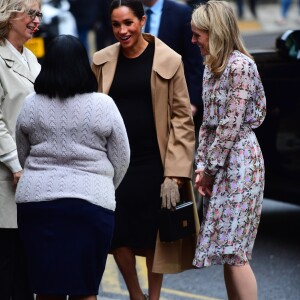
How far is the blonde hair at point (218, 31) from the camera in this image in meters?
5.52

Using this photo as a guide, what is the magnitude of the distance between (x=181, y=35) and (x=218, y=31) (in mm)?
2064

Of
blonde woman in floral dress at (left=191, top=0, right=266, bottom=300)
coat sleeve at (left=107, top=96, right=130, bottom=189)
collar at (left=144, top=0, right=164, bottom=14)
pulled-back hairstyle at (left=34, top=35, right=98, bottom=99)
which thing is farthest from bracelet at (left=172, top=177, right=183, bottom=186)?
collar at (left=144, top=0, right=164, bottom=14)

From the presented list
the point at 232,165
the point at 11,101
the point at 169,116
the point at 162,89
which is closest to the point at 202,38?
the point at 162,89

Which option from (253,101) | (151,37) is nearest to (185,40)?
(151,37)

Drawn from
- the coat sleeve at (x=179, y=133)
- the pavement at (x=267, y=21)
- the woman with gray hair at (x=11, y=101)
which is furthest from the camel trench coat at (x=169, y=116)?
the pavement at (x=267, y=21)

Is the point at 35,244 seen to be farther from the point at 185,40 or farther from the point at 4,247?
the point at 185,40

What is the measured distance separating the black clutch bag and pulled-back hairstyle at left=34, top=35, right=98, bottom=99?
1.20 m

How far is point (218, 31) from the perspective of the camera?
5516 mm

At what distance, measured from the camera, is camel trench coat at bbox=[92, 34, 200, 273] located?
5836mm

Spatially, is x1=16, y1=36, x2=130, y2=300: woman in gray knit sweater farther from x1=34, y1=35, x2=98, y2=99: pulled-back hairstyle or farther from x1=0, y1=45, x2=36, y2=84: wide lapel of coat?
x1=0, y1=45, x2=36, y2=84: wide lapel of coat

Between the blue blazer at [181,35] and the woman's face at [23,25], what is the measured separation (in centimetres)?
206

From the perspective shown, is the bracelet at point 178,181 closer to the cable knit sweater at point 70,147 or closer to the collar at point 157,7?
the cable knit sweater at point 70,147

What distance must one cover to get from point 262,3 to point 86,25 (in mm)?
13175

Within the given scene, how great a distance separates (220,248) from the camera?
5586mm
